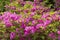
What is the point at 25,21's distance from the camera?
3160 millimetres

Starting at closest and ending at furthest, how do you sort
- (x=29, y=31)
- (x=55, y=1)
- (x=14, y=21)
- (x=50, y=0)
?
1. (x=29, y=31)
2. (x=14, y=21)
3. (x=55, y=1)
4. (x=50, y=0)

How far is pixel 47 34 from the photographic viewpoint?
305 cm

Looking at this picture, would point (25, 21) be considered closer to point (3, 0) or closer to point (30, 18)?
point (30, 18)

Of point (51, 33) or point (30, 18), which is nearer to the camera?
point (51, 33)

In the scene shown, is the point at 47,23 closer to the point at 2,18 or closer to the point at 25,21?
the point at 25,21

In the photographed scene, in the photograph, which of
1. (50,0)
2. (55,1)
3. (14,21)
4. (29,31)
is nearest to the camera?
(29,31)

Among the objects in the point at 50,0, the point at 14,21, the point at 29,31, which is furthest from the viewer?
the point at 50,0

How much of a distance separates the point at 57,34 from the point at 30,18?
1.59 ft

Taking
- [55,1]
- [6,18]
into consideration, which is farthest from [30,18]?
[55,1]

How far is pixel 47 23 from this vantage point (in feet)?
10.1

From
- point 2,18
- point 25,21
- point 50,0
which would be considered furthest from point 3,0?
point 25,21

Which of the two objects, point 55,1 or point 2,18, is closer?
point 2,18

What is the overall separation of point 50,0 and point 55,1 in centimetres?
37

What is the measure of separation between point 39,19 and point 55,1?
113 cm
